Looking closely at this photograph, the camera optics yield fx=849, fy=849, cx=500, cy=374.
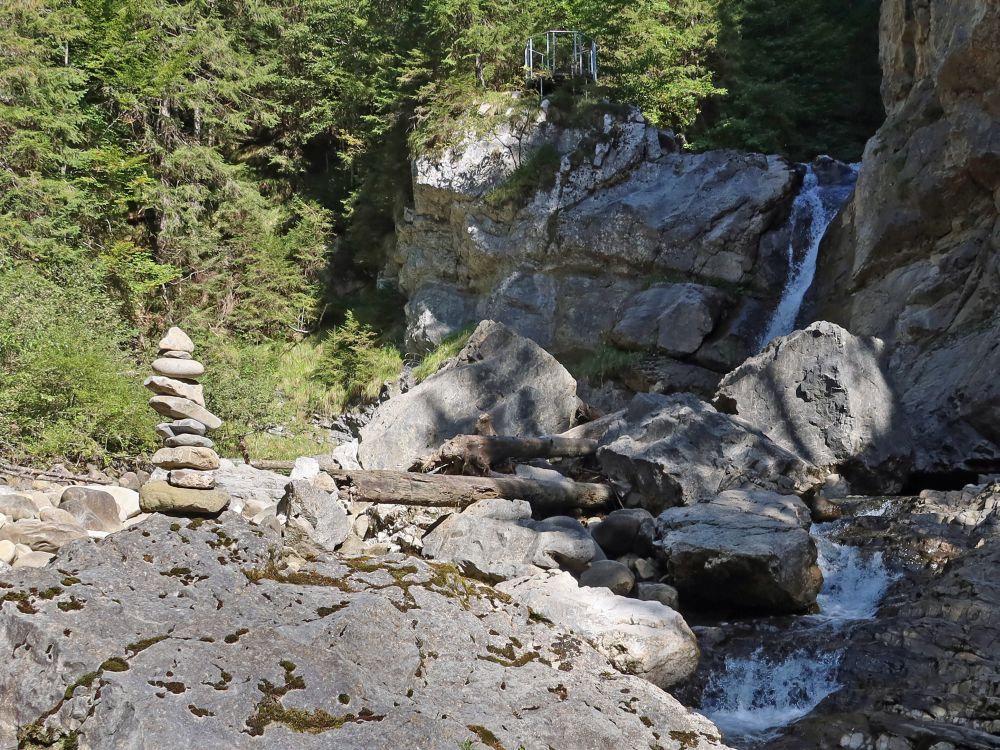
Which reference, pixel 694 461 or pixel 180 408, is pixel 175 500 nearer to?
pixel 180 408

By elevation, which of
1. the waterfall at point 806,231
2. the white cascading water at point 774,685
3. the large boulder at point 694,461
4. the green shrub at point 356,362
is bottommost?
the green shrub at point 356,362

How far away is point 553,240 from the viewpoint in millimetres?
18094

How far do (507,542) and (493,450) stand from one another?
3.23 metres

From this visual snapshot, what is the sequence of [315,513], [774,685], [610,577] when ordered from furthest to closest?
[315,513] → [610,577] → [774,685]

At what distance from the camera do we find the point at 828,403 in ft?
36.1

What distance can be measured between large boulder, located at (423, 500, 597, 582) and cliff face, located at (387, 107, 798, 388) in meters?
8.22

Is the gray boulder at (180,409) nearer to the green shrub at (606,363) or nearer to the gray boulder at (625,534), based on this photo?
the gray boulder at (625,534)

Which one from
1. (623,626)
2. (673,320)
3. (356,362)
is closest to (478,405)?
(673,320)

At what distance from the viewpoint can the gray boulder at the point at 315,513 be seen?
7.36m

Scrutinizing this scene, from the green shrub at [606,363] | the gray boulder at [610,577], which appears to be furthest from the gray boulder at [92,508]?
the green shrub at [606,363]

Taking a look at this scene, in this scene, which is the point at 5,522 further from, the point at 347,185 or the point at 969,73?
the point at 347,185

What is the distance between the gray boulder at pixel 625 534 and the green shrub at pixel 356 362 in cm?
1200

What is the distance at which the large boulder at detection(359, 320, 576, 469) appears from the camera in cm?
1272

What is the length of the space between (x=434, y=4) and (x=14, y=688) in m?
17.7
